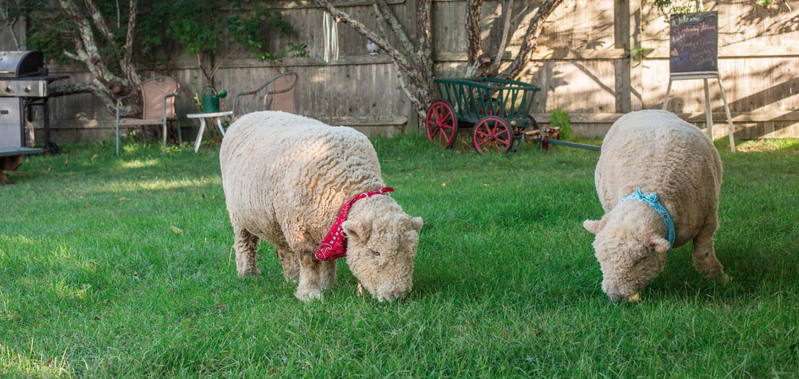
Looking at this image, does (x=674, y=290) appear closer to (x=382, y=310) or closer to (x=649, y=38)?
(x=382, y=310)

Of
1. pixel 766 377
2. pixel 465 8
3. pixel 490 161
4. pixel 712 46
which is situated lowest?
pixel 766 377

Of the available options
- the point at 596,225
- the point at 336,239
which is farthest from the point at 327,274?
the point at 596,225

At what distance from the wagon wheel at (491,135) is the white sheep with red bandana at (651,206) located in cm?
528

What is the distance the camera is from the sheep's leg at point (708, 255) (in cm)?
340

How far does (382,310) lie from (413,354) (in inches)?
17.5

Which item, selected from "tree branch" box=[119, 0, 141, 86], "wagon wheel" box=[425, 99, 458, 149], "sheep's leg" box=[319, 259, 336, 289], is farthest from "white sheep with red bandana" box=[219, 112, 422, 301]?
"tree branch" box=[119, 0, 141, 86]

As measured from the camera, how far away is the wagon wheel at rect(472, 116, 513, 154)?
358 inches

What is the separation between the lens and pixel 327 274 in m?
3.53

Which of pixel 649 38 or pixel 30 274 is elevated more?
pixel 649 38

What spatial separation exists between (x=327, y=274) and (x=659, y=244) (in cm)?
173

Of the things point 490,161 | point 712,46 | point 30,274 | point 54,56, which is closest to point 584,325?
point 30,274

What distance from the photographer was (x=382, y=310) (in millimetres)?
3064

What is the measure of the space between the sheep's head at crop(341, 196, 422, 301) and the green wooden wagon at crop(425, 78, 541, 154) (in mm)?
6123

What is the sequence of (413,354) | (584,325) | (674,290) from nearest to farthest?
(413,354)
(584,325)
(674,290)
